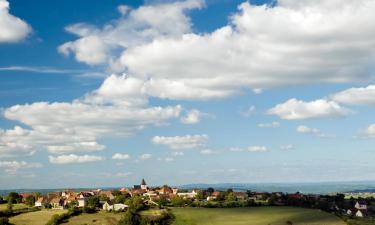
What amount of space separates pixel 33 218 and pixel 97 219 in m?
16.9

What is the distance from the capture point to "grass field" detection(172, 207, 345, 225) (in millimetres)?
120713

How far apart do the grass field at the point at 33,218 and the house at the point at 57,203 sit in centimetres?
1587

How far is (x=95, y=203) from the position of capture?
14700 cm

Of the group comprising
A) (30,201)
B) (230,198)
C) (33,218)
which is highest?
(230,198)

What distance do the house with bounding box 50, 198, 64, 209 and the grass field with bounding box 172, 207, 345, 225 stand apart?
130 feet

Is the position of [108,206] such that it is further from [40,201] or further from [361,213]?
[361,213]

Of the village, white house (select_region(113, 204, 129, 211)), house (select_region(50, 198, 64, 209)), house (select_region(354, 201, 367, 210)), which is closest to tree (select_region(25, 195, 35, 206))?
the village

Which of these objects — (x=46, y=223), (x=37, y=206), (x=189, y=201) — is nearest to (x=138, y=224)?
(x=46, y=223)

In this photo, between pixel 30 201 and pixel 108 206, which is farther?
pixel 30 201

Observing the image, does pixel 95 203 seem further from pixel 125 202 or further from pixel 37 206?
pixel 37 206

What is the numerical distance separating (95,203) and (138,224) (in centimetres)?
3273

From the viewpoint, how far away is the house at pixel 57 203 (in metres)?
156

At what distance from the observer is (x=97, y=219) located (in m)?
124

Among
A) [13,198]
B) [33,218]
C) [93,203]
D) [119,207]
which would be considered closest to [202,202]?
[119,207]
